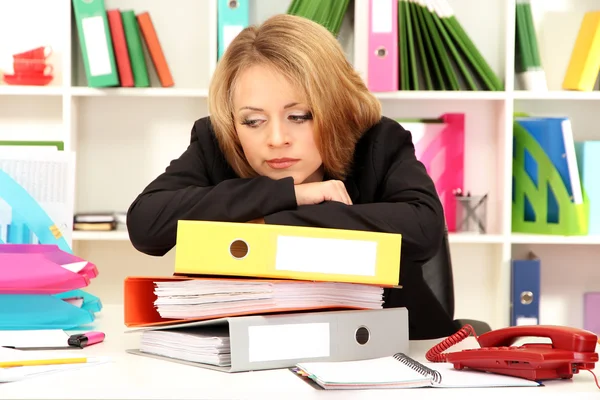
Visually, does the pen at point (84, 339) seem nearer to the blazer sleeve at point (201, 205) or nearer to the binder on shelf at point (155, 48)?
the blazer sleeve at point (201, 205)

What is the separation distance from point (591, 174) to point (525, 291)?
1.58 feet

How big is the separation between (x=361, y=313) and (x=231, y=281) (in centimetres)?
18

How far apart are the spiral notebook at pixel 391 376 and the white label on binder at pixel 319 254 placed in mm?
118

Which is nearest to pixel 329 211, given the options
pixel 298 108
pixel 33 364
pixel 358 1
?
pixel 298 108

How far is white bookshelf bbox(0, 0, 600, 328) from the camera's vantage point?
3188mm

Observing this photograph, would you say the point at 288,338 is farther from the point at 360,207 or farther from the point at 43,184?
the point at 43,184

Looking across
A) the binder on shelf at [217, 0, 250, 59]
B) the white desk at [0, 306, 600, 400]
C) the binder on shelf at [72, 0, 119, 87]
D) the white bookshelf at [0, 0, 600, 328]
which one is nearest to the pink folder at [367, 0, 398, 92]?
the white bookshelf at [0, 0, 600, 328]

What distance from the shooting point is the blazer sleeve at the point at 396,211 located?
4.42 ft

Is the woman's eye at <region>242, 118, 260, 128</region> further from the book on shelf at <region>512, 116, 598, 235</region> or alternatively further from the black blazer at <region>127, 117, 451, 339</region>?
the book on shelf at <region>512, 116, 598, 235</region>

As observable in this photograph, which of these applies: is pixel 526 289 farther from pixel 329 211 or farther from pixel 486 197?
pixel 329 211

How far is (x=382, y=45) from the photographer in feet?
9.46

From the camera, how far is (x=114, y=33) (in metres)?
3.00

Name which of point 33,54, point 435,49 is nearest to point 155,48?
point 33,54

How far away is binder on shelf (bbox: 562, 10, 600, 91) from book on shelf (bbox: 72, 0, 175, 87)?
4.85ft
